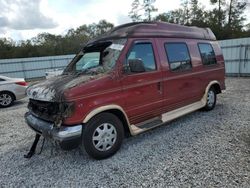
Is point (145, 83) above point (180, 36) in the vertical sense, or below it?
below

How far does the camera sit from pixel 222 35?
91.6ft

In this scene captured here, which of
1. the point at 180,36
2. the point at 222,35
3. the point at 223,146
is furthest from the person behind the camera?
the point at 222,35

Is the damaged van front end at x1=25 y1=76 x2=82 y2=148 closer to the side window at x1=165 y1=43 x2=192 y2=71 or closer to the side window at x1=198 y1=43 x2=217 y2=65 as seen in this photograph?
the side window at x1=165 y1=43 x2=192 y2=71

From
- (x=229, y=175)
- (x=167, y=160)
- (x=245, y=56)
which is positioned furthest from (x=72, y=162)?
(x=245, y=56)

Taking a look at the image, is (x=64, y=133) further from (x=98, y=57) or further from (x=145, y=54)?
(x=145, y=54)

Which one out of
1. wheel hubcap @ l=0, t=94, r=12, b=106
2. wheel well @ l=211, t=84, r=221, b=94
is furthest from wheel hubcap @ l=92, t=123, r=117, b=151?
wheel hubcap @ l=0, t=94, r=12, b=106

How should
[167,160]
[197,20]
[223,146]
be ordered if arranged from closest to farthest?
[167,160]
[223,146]
[197,20]

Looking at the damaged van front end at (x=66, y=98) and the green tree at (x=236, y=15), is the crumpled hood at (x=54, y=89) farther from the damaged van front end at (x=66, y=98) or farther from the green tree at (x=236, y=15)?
the green tree at (x=236, y=15)

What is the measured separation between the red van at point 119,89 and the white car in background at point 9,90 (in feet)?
17.2

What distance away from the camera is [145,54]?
4219 millimetres

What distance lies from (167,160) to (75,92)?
1869 millimetres

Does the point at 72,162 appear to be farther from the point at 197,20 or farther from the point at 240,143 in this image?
the point at 197,20

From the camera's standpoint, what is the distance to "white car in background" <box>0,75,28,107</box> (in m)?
8.70

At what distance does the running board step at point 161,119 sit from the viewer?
409 centimetres
